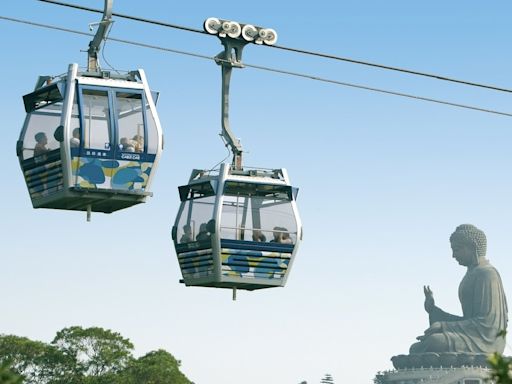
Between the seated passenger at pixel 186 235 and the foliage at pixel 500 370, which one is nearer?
the foliage at pixel 500 370

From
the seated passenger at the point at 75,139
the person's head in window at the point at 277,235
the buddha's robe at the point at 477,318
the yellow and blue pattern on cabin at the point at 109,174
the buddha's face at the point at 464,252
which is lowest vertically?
the person's head in window at the point at 277,235

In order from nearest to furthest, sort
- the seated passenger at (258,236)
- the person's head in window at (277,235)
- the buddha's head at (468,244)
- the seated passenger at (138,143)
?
1. the seated passenger at (138,143)
2. the seated passenger at (258,236)
3. the person's head in window at (277,235)
4. the buddha's head at (468,244)

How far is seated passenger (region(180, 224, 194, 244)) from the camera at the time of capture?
32.0 meters

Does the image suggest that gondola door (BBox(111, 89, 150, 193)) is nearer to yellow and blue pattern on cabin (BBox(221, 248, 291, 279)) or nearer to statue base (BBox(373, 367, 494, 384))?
yellow and blue pattern on cabin (BBox(221, 248, 291, 279))

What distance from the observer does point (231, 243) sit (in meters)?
30.9

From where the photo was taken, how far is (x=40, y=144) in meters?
30.0

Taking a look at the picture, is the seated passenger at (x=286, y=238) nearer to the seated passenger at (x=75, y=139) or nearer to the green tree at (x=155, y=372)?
the seated passenger at (x=75, y=139)

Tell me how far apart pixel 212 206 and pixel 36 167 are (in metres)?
3.90

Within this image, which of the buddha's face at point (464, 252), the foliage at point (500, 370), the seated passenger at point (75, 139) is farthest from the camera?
the buddha's face at point (464, 252)

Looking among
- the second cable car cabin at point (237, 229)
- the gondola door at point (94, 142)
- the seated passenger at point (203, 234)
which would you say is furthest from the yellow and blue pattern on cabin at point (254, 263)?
the gondola door at point (94, 142)

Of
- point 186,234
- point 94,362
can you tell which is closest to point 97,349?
point 94,362

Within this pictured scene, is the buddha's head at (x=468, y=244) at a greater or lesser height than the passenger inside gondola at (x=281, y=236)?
greater

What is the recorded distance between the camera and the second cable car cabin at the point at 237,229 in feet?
102

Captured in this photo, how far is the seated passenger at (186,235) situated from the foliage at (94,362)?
2541 inches
